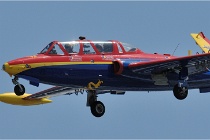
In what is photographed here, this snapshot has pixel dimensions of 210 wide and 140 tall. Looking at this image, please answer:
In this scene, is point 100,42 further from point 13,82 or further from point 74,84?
point 13,82

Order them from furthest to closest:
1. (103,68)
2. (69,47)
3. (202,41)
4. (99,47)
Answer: (202,41) < (99,47) < (103,68) < (69,47)

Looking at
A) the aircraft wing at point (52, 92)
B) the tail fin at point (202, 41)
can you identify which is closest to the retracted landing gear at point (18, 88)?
the aircraft wing at point (52, 92)

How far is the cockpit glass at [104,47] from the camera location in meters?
49.5

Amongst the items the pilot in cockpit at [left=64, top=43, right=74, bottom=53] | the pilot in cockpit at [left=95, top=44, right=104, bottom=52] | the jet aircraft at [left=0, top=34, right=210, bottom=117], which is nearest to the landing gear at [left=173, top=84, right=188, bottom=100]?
the jet aircraft at [left=0, top=34, right=210, bottom=117]

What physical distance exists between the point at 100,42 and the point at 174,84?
596 centimetres

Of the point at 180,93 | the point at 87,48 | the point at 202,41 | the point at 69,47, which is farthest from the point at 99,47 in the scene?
the point at 202,41

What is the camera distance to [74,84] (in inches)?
1925

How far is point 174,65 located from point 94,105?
642 centimetres

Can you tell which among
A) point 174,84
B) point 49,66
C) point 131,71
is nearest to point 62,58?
point 49,66

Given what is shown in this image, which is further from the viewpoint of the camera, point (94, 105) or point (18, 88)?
point (94, 105)

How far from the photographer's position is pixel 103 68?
49.0m

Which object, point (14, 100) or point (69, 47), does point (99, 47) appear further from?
point (14, 100)

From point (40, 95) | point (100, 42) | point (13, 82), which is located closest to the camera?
point (13, 82)

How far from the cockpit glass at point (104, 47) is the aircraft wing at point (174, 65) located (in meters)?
1.91
